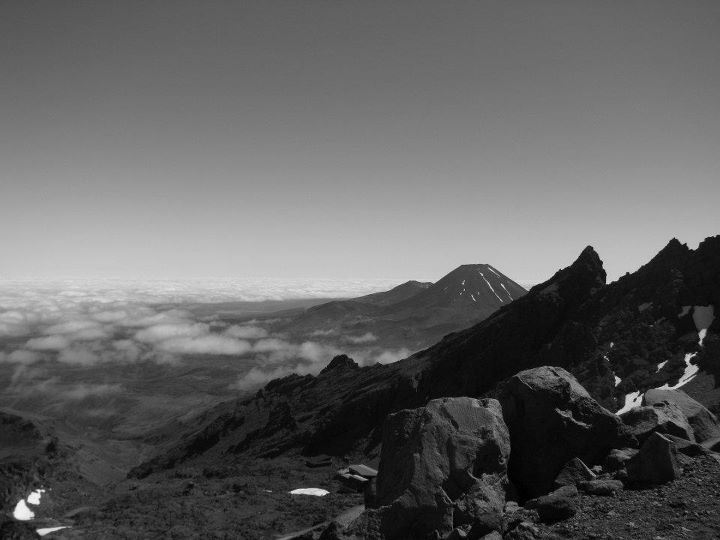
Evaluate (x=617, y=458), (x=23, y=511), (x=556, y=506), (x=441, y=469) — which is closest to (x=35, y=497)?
(x=23, y=511)

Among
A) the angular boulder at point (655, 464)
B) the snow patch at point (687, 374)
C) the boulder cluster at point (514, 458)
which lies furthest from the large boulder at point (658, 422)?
the snow patch at point (687, 374)

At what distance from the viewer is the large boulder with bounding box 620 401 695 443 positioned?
22594 millimetres

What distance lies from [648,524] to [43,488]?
646 feet

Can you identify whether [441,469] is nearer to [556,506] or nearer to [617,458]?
[556,506]

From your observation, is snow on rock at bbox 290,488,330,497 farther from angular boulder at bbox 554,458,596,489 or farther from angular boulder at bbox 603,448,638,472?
angular boulder at bbox 603,448,638,472

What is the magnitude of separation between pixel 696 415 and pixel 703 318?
64641mm

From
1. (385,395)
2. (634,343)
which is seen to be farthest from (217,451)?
(634,343)

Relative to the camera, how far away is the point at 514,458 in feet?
75.3

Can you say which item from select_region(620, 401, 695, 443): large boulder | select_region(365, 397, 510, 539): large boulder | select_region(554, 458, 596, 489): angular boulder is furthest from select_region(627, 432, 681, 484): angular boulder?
select_region(365, 397, 510, 539): large boulder

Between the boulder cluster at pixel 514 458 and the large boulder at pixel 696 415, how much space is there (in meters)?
0.07

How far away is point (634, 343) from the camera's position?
78875mm

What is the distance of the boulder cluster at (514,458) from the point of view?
18891 millimetres

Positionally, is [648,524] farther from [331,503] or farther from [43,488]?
[43,488]

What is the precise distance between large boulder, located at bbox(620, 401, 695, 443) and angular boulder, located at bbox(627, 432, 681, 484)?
321 cm
